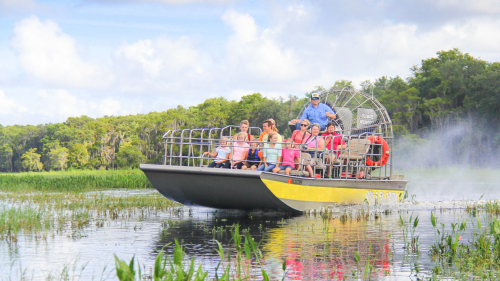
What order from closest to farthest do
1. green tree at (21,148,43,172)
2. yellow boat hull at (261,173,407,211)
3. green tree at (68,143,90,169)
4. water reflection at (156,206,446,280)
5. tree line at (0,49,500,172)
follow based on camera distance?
water reflection at (156,206,446,280)
yellow boat hull at (261,173,407,211)
tree line at (0,49,500,172)
green tree at (68,143,90,169)
green tree at (21,148,43,172)

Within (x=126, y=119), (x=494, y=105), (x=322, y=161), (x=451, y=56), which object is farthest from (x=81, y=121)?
(x=322, y=161)

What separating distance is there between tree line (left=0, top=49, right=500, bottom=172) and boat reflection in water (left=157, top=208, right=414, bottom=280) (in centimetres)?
4523

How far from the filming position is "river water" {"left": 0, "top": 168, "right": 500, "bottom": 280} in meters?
7.58

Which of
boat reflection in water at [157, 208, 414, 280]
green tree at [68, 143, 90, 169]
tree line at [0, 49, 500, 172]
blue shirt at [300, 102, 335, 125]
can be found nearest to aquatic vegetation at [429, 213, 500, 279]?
boat reflection in water at [157, 208, 414, 280]

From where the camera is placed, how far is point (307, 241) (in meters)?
9.83

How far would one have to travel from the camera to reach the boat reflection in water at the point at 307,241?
24.9ft

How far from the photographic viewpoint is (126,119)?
334 feet

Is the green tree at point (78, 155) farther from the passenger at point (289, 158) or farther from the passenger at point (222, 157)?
the passenger at point (289, 158)

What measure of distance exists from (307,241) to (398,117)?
2088 inches

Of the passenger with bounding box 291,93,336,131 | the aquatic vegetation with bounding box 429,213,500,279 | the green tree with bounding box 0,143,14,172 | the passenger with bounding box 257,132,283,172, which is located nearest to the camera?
the aquatic vegetation with bounding box 429,213,500,279

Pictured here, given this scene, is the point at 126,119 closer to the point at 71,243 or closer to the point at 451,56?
the point at 451,56

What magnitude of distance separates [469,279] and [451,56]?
220 ft

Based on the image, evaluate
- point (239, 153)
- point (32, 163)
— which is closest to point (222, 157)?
point (239, 153)

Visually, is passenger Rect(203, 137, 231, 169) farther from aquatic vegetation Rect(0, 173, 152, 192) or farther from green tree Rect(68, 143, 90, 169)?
green tree Rect(68, 143, 90, 169)
